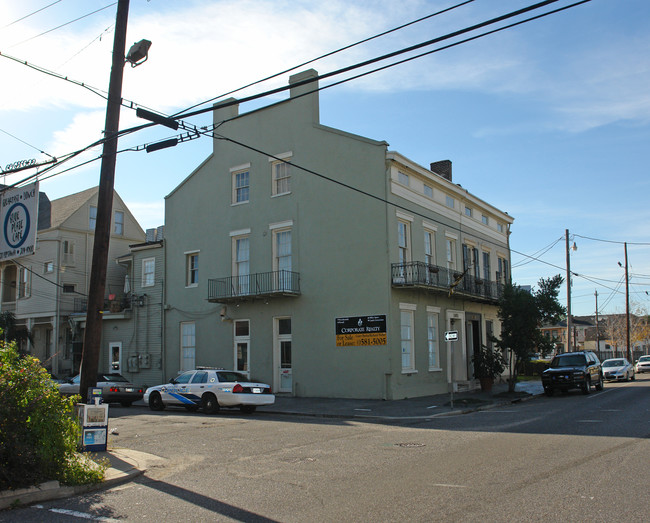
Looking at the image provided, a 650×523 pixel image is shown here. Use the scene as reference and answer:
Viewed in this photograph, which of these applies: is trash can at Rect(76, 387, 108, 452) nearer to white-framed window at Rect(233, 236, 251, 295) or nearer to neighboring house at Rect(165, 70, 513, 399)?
neighboring house at Rect(165, 70, 513, 399)

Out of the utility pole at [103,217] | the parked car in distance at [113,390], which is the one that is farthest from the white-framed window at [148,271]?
the utility pole at [103,217]

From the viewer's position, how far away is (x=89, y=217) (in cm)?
3697

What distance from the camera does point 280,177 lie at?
26656 mm

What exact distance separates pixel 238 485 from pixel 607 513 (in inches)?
188

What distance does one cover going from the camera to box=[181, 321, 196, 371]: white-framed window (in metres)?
29.2

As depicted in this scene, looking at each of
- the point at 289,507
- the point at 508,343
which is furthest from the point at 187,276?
the point at 289,507

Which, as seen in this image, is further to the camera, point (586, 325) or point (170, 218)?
point (586, 325)

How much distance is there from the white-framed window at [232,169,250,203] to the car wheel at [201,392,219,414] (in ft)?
34.8

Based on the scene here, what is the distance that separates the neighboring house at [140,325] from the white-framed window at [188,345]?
A: 4.48 feet

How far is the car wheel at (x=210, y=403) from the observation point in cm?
1986

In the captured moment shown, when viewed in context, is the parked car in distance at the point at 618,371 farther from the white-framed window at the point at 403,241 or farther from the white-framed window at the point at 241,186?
the white-framed window at the point at 241,186

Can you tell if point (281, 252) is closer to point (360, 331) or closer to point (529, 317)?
point (360, 331)

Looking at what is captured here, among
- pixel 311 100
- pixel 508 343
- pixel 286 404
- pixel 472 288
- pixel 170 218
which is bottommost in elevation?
pixel 286 404

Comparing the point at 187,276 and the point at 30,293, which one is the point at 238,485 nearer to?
the point at 187,276
